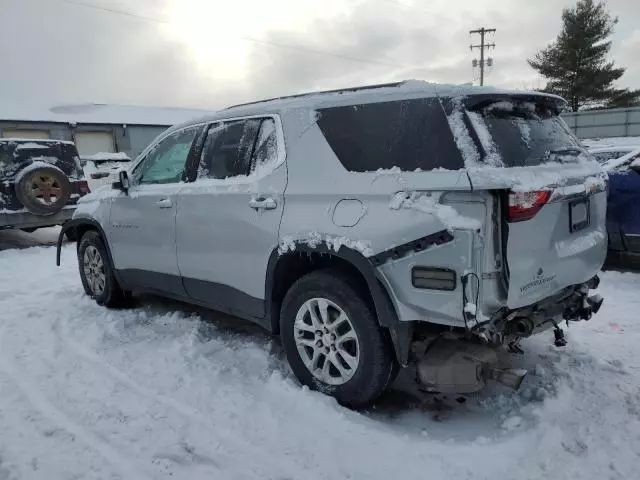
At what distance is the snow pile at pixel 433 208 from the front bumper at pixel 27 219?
7.37m

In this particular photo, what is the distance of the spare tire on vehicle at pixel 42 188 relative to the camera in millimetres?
8672

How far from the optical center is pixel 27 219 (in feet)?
29.1

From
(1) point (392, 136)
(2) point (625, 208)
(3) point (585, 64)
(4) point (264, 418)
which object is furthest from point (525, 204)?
(3) point (585, 64)

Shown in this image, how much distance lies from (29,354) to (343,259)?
281cm

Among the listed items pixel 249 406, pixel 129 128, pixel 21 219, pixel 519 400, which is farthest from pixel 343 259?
pixel 129 128

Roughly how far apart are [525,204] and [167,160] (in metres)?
3.17

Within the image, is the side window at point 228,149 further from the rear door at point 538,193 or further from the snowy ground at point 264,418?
the rear door at point 538,193

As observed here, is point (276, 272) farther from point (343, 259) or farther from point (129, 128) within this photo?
point (129, 128)

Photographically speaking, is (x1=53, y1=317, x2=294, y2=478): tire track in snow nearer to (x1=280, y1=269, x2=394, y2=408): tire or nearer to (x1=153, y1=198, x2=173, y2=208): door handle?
(x1=280, y1=269, x2=394, y2=408): tire

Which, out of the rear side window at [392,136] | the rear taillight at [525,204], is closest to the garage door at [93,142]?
the rear side window at [392,136]

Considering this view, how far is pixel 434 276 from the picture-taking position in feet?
8.91

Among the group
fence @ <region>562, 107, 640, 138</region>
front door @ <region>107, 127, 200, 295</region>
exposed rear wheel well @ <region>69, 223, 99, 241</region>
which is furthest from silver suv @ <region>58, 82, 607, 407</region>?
fence @ <region>562, 107, 640, 138</region>

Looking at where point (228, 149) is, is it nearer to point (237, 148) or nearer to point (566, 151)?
point (237, 148)

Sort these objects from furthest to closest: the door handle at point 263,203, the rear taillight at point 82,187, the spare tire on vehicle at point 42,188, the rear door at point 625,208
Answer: the rear taillight at point 82,187, the spare tire on vehicle at point 42,188, the rear door at point 625,208, the door handle at point 263,203
